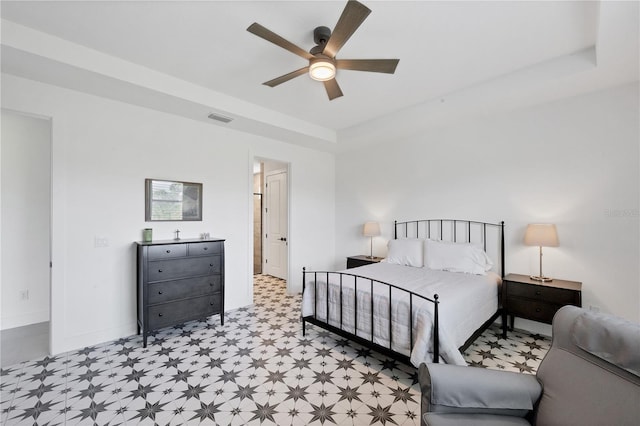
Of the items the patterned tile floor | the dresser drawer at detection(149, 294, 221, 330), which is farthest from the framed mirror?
the patterned tile floor

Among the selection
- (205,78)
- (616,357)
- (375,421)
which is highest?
(205,78)

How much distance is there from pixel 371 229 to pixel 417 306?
102 inches

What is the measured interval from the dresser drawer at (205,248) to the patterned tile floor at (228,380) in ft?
3.21

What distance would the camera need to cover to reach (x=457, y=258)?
3568 mm

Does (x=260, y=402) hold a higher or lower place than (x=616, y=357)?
lower

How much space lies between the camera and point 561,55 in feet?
8.93

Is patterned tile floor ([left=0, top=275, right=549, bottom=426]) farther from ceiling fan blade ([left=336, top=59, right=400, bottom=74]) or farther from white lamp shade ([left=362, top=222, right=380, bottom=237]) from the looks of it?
ceiling fan blade ([left=336, top=59, right=400, bottom=74])

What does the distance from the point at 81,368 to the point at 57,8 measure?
3.08 meters

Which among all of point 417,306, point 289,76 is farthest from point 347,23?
point 417,306

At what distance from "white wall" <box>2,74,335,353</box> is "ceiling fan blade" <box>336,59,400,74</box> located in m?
2.40

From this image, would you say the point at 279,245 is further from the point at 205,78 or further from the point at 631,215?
the point at 631,215

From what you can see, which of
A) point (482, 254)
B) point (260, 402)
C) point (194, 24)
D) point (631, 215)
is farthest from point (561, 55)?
point (260, 402)

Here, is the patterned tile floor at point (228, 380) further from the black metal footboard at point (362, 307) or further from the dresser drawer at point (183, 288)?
the dresser drawer at point (183, 288)

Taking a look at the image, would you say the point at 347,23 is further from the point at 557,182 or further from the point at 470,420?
the point at 557,182
